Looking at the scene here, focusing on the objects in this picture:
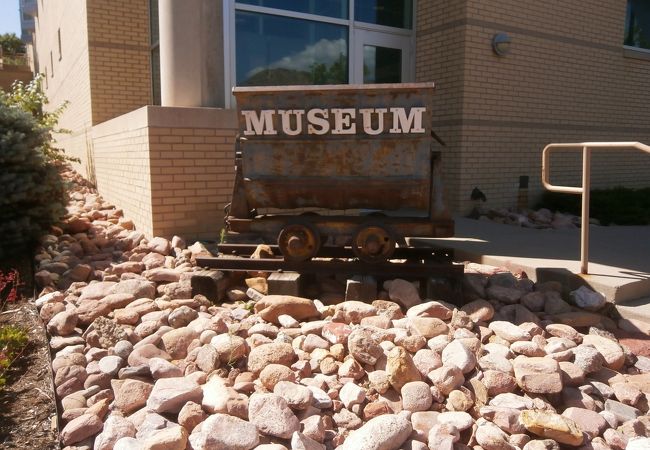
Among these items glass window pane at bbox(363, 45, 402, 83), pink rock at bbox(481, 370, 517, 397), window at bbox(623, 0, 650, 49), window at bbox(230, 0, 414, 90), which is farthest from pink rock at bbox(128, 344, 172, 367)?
window at bbox(623, 0, 650, 49)

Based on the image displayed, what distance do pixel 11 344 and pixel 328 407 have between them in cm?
210

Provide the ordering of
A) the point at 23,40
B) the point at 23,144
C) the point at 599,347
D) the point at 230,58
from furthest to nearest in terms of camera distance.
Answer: the point at 23,40, the point at 230,58, the point at 23,144, the point at 599,347

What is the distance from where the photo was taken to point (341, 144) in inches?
167

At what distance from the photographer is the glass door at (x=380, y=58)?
315 inches

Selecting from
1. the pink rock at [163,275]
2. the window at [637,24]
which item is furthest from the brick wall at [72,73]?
the window at [637,24]

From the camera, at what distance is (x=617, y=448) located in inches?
103

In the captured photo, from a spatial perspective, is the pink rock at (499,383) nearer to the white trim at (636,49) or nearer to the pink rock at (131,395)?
the pink rock at (131,395)

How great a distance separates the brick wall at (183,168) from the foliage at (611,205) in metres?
5.48

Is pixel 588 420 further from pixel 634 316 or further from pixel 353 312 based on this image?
pixel 353 312

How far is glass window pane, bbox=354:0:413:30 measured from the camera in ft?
26.2

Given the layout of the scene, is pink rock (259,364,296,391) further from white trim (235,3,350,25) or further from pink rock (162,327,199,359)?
white trim (235,3,350,25)

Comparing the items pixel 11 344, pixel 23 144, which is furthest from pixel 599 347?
pixel 23 144

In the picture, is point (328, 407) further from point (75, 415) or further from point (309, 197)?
point (309, 197)

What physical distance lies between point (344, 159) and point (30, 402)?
2.63m
